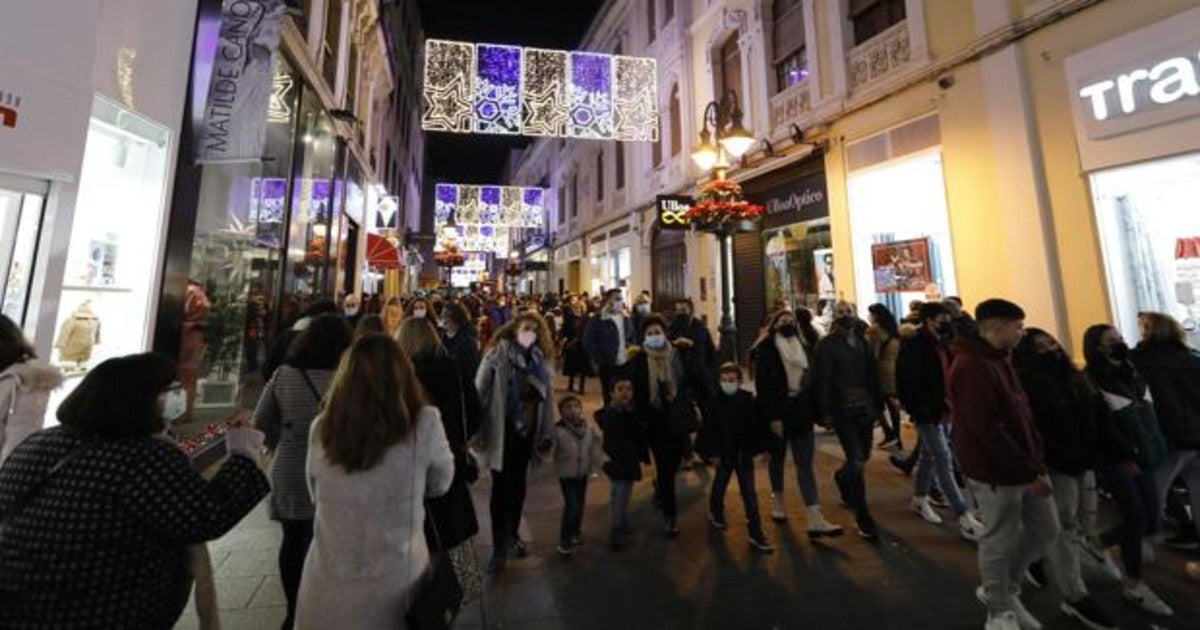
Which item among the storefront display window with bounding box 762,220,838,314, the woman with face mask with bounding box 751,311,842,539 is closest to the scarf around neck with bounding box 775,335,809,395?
the woman with face mask with bounding box 751,311,842,539

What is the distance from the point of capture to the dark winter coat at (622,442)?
4523 millimetres

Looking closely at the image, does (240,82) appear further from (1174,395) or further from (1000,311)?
(1174,395)

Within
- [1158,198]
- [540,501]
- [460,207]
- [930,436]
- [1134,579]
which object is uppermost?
[460,207]

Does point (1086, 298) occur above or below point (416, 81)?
below

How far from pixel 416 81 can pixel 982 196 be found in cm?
2951

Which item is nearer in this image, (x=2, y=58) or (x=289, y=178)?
(x=2, y=58)

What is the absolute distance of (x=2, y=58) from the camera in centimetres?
367

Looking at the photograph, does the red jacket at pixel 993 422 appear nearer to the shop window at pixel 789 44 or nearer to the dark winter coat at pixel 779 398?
the dark winter coat at pixel 779 398

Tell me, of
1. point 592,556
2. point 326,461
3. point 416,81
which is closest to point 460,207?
point 416,81

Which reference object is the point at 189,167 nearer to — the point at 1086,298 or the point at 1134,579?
→ the point at 1134,579

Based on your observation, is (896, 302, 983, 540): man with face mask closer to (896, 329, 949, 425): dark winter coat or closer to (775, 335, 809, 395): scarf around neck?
(896, 329, 949, 425): dark winter coat

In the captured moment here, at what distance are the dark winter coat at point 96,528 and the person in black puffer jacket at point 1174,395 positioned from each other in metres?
5.76

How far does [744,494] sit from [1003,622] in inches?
71.6

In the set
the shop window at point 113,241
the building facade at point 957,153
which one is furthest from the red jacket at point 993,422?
Answer: the shop window at point 113,241
